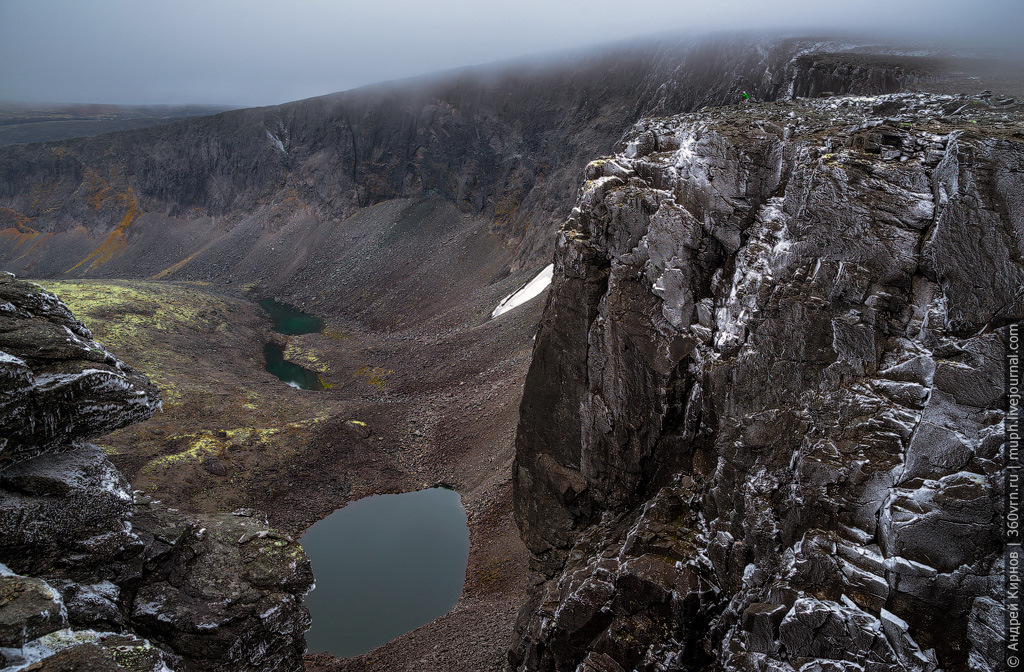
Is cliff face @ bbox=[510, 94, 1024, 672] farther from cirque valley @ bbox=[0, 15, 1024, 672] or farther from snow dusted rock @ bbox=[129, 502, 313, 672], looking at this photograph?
snow dusted rock @ bbox=[129, 502, 313, 672]

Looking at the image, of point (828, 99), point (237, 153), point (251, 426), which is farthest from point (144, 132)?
point (828, 99)

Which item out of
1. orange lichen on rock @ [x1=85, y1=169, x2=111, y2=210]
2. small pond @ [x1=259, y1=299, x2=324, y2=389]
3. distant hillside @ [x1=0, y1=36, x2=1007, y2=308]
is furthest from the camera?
orange lichen on rock @ [x1=85, y1=169, x2=111, y2=210]

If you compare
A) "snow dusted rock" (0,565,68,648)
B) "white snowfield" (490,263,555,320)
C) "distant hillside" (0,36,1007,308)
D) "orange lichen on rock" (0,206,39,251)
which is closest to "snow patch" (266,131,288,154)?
"distant hillside" (0,36,1007,308)

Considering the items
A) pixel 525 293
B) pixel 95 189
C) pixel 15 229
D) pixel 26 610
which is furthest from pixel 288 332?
pixel 15 229

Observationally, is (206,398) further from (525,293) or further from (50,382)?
→ (50,382)

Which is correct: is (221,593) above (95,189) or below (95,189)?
below

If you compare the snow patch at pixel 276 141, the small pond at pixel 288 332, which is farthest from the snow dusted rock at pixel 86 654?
the snow patch at pixel 276 141
